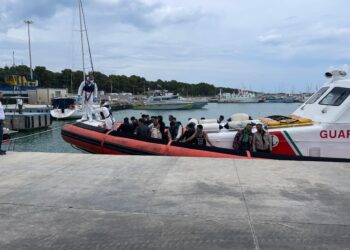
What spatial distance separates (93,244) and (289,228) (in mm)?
1688

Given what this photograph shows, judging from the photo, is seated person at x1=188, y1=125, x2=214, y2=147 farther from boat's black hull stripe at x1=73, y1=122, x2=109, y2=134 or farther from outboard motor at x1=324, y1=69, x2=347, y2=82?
outboard motor at x1=324, y1=69, x2=347, y2=82

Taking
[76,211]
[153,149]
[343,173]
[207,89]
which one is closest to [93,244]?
[76,211]

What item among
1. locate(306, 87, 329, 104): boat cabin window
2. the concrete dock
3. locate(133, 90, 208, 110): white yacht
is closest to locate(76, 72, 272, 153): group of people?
the concrete dock

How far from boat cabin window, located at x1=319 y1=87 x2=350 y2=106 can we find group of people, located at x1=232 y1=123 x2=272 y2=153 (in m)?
1.57

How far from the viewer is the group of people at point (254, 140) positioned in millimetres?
7715

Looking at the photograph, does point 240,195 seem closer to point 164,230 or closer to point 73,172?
point 164,230

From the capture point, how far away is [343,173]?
5.55 meters

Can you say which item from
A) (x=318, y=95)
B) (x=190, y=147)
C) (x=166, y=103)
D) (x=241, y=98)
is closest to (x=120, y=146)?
(x=190, y=147)

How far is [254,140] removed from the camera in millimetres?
7773

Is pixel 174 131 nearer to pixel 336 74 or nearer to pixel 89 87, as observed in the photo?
pixel 89 87

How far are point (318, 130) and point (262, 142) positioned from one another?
1.14m

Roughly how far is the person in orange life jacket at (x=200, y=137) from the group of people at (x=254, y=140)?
25.9 inches

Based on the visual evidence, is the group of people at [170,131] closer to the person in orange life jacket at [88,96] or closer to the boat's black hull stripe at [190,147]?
the boat's black hull stripe at [190,147]

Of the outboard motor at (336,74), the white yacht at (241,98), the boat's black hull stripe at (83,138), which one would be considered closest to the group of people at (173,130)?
the boat's black hull stripe at (83,138)
